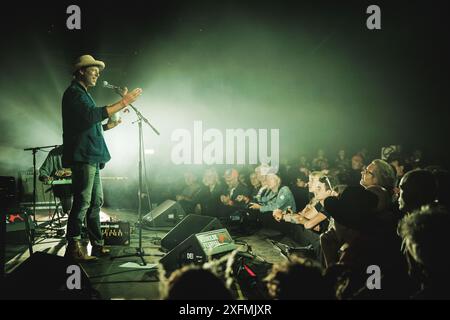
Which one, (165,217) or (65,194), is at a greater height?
(65,194)

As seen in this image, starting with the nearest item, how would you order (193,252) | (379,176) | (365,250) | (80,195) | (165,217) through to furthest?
1. (365,250)
2. (193,252)
3. (80,195)
4. (379,176)
5. (165,217)

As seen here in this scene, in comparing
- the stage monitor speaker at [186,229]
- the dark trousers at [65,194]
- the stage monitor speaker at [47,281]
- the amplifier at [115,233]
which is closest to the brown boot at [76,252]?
the amplifier at [115,233]

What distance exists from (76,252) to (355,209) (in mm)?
2670

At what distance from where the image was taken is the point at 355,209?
83.3 inches

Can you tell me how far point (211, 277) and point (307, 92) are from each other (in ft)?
30.1

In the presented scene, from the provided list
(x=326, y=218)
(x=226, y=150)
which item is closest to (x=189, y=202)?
(x=226, y=150)

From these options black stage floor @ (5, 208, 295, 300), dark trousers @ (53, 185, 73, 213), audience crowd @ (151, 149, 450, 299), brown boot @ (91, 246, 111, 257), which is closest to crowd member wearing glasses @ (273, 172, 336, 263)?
audience crowd @ (151, 149, 450, 299)

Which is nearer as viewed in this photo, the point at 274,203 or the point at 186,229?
the point at 186,229

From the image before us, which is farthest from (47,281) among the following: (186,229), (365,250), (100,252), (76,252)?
(186,229)

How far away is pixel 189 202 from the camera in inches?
287

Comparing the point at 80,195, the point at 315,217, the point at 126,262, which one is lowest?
the point at 126,262

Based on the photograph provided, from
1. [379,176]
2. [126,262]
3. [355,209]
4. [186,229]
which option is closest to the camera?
[355,209]

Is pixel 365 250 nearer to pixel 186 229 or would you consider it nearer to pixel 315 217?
pixel 315 217
